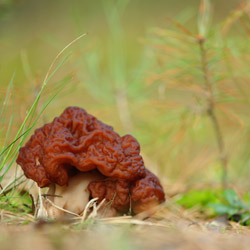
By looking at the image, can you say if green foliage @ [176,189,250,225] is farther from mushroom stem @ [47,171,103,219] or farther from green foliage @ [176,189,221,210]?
mushroom stem @ [47,171,103,219]

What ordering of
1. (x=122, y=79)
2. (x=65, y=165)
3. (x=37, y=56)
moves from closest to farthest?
(x=65, y=165)
(x=122, y=79)
(x=37, y=56)

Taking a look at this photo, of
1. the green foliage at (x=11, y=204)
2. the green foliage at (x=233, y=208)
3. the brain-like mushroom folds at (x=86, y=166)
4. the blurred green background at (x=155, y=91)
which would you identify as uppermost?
the blurred green background at (x=155, y=91)

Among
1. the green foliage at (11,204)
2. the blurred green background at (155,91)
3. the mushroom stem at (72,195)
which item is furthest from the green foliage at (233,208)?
the green foliage at (11,204)

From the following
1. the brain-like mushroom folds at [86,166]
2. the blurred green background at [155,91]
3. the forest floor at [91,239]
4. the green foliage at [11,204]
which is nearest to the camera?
the forest floor at [91,239]

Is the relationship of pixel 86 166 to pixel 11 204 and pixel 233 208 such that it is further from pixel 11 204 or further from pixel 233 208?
pixel 233 208

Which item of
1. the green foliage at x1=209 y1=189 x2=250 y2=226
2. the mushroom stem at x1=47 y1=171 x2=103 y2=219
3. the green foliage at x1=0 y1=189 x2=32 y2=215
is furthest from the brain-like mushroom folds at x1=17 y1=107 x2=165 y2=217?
the green foliage at x1=209 y1=189 x2=250 y2=226

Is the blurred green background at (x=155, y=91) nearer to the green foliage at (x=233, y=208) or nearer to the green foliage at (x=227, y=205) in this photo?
the green foliage at (x=227, y=205)

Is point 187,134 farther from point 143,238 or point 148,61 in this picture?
point 143,238

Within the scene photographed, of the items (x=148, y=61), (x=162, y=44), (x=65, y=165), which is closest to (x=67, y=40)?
(x=148, y=61)
